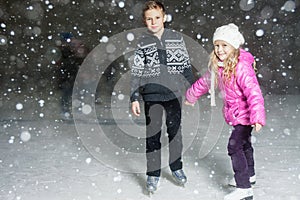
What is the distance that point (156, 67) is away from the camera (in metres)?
2.62

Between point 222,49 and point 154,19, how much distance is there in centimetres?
42

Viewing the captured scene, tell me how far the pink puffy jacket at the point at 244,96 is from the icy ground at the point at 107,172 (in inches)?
19.1

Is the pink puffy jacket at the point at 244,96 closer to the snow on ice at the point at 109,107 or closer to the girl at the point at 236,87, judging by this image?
the girl at the point at 236,87

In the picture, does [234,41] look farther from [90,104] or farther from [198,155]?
[90,104]

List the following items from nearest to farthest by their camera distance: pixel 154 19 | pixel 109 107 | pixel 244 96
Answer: pixel 244 96 < pixel 154 19 < pixel 109 107

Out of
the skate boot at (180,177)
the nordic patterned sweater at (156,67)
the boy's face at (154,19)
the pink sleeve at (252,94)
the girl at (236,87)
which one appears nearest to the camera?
the pink sleeve at (252,94)

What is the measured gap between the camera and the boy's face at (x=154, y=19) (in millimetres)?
2518

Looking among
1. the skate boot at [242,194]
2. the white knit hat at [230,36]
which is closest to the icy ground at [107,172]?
the skate boot at [242,194]

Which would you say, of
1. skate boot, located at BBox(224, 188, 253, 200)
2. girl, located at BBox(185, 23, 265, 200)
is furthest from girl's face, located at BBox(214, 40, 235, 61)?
skate boot, located at BBox(224, 188, 253, 200)

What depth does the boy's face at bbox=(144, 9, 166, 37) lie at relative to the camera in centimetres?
252

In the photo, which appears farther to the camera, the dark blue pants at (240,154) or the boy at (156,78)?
the boy at (156,78)

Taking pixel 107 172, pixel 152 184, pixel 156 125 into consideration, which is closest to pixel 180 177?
pixel 152 184

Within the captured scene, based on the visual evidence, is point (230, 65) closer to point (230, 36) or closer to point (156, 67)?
point (230, 36)

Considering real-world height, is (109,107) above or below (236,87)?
below
